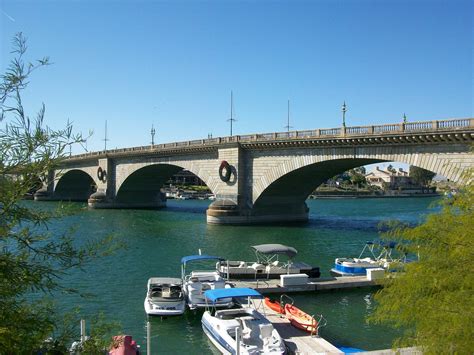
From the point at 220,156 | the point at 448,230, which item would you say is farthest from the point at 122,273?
the point at 220,156

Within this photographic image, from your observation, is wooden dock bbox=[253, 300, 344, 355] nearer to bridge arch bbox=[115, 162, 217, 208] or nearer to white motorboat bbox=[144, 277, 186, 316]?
white motorboat bbox=[144, 277, 186, 316]

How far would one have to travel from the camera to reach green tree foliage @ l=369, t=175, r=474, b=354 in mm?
8188

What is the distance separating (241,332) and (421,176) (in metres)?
162

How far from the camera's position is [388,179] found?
175500mm

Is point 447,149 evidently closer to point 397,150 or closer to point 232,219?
point 397,150

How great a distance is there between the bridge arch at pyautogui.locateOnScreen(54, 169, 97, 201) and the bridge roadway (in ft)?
83.2

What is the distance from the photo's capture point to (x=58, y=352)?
563 centimetres

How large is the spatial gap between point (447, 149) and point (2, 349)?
3508 cm

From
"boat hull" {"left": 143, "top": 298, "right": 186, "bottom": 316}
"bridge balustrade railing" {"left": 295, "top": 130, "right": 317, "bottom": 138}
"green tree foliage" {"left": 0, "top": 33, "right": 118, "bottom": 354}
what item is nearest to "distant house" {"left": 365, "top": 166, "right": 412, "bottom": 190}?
"bridge balustrade railing" {"left": 295, "top": 130, "right": 317, "bottom": 138}

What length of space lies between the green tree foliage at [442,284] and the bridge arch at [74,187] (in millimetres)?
101034

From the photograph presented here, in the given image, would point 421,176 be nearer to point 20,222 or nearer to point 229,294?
point 229,294

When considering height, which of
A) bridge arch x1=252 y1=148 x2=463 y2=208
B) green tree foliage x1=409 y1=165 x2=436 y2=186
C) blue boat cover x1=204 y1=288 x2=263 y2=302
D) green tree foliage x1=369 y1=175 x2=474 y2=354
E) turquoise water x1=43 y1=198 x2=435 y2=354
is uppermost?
green tree foliage x1=409 y1=165 x2=436 y2=186

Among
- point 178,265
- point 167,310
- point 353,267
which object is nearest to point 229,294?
point 167,310

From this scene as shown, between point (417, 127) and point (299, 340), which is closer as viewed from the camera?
point (299, 340)
